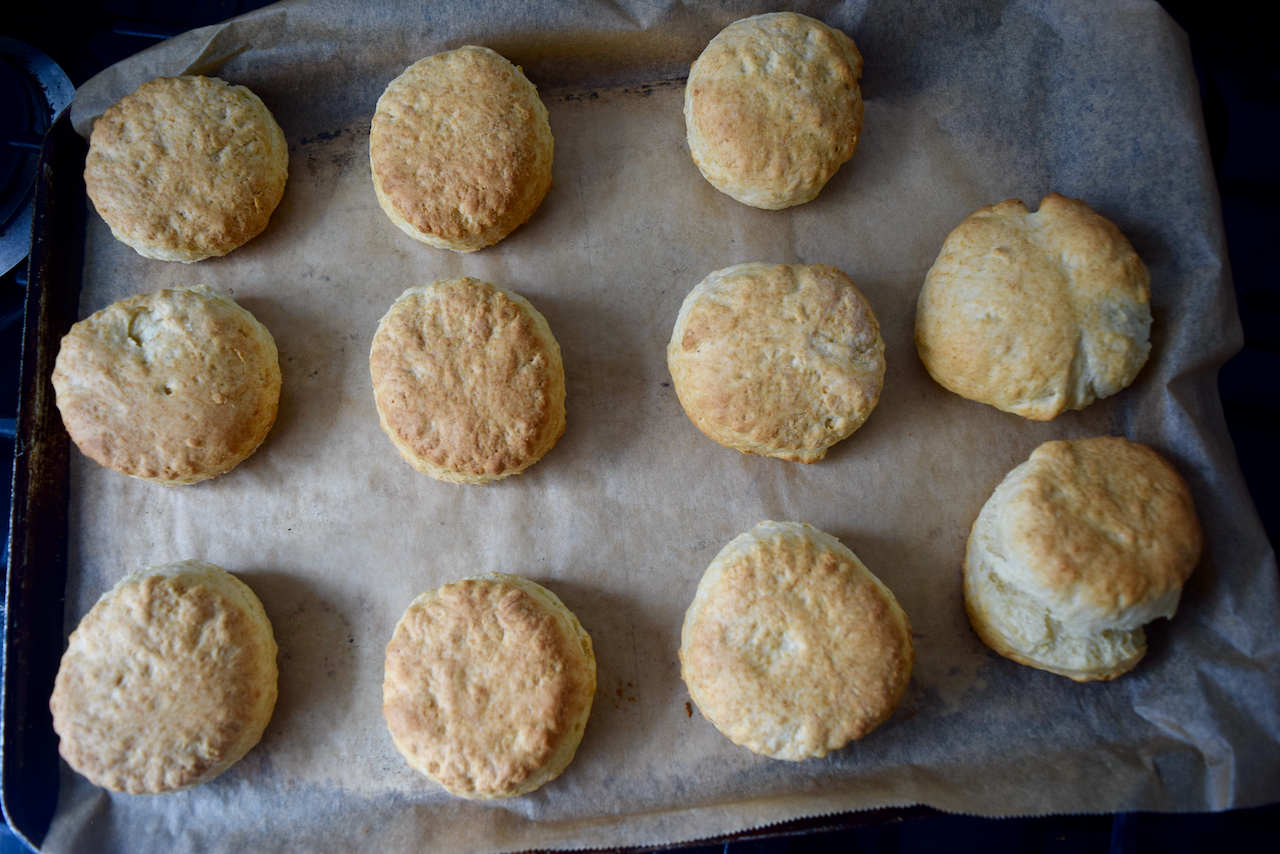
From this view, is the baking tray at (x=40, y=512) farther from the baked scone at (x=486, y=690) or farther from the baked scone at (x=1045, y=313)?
the baked scone at (x=1045, y=313)

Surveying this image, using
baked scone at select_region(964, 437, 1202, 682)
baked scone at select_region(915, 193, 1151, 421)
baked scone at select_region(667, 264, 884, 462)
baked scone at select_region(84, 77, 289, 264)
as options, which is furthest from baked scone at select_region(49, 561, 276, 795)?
baked scone at select_region(915, 193, 1151, 421)

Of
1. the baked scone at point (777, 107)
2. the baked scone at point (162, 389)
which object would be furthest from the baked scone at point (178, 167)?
the baked scone at point (777, 107)

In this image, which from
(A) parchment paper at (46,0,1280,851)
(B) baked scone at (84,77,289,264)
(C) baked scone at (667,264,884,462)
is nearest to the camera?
(A) parchment paper at (46,0,1280,851)

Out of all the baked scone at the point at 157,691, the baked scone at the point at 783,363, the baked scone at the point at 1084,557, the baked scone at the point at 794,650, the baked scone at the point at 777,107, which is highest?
the baked scone at the point at 777,107

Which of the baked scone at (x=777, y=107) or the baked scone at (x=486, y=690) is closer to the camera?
the baked scone at (x=486, y=690)

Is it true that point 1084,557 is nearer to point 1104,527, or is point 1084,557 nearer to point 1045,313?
point 1104,527

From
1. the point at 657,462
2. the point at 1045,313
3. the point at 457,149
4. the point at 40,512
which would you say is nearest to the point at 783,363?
the point at 657,462

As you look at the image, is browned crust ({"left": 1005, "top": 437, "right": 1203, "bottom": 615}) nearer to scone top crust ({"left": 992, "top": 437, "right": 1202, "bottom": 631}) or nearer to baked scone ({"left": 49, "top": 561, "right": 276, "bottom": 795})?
scone top crust ({"left": 992, "top": 437, "right": 1202, "bottom": 631})
